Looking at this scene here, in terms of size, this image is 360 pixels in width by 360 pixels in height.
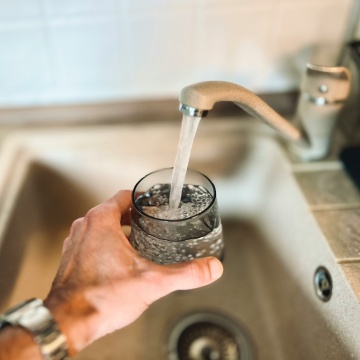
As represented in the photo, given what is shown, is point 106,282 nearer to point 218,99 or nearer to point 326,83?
point 218,99

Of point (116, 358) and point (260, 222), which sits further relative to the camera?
point (260, 222)

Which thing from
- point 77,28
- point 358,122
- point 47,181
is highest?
point 77,28

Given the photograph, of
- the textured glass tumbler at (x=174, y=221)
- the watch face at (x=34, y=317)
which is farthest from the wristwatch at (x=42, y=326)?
the textured glass tumbler at (x=174, y=221)

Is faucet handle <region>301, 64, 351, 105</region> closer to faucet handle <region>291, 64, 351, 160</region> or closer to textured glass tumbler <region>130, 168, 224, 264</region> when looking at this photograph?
faucet handle <region>291, 64, 351, 160</region>

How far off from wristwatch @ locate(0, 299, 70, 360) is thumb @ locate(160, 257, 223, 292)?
11 cm

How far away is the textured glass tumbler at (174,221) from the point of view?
1.34 ft

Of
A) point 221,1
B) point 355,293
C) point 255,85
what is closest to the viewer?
point 355,293

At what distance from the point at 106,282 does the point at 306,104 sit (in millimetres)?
376

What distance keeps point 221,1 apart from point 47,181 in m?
0.39

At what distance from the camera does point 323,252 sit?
0.50 meters

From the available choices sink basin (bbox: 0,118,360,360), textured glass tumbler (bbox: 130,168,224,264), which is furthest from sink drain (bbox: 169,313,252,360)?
textured glass tumbler (bbox: 130,168,224,264)

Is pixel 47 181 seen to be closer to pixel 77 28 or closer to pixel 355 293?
pixel 77 28

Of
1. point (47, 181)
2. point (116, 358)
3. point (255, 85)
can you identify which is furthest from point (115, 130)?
point (116, 358)

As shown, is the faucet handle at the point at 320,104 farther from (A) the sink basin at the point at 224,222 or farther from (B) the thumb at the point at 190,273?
(B) the thumb at the point at 190,273
